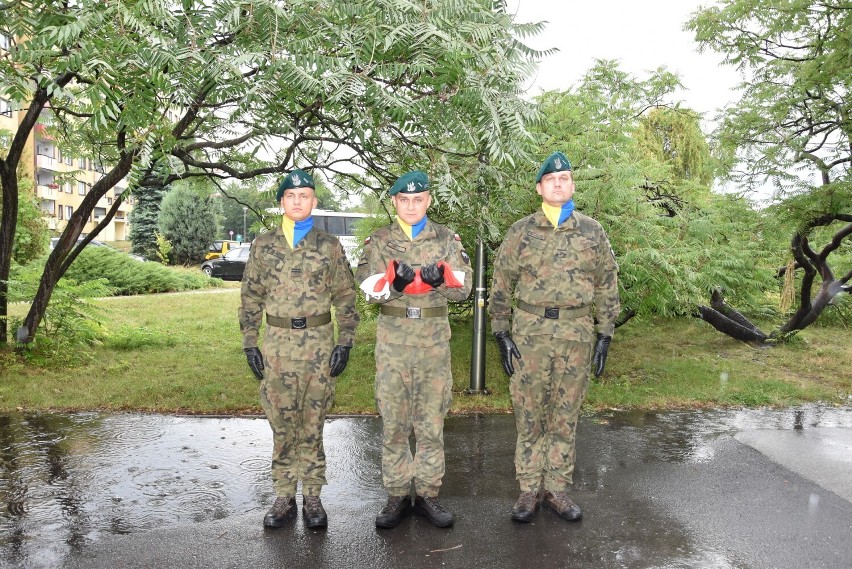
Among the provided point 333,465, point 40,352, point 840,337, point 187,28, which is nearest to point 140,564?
point 333,465

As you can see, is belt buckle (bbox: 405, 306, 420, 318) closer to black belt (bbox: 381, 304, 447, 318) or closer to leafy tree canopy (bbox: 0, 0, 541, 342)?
black belt (bbox: 381, 304, 447, 318)

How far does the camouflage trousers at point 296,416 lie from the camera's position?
4.09m

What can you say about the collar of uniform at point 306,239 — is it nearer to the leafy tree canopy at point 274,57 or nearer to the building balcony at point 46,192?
the leafy tree canopy at point 274,57

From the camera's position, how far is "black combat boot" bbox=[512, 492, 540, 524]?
4078 millimetres

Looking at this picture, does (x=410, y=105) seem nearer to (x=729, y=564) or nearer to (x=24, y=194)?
(x=729, y=564)

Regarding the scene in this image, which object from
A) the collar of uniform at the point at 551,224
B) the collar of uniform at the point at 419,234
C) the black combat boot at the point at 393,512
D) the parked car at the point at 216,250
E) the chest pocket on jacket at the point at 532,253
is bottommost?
the black combat boot at the point at 393,512

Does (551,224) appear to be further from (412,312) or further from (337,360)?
(337,360)

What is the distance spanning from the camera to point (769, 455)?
551 centimetres

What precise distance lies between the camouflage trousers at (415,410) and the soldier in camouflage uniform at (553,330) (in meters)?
0.51

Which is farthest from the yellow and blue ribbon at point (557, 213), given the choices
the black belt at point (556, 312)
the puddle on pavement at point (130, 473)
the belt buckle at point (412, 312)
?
the puddle on pavement at point (130, 473)

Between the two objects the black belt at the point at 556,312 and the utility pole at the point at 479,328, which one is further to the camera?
the utility pole at the point at 479,328

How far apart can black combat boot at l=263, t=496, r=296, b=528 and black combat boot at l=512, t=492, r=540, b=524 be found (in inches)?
54.5

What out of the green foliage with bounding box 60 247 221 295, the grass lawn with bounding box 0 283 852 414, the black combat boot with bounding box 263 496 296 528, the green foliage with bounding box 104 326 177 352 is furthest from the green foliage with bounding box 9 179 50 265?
the black combat boot with bounding box 263 496 296 528

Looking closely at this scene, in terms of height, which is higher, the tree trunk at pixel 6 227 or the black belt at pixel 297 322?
the tree trunk at pixel 6 227
